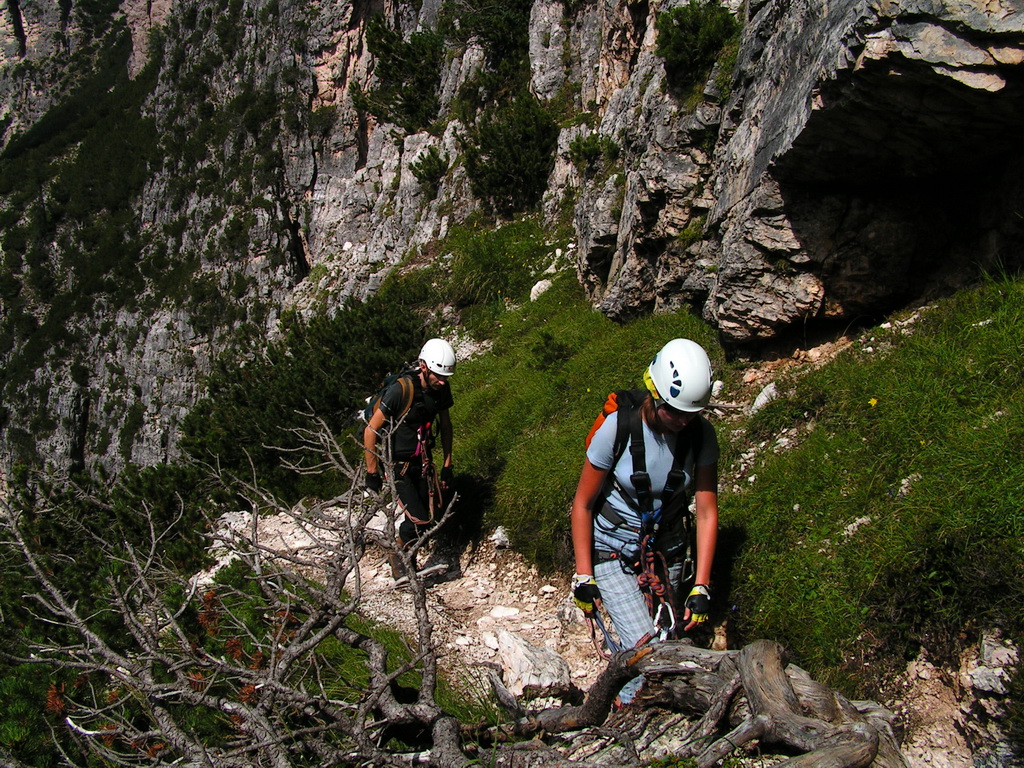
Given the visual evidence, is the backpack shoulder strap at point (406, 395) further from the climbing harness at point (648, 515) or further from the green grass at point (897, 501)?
the green grass at point (897, 501)

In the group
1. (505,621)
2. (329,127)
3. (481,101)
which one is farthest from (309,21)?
(505,621)

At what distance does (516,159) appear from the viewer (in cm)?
1328

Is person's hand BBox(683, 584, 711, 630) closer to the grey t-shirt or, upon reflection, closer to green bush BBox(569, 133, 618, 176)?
the grey t-shirt

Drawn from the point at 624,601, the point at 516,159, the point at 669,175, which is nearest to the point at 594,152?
the point at 669,175

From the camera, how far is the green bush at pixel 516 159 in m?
13.2

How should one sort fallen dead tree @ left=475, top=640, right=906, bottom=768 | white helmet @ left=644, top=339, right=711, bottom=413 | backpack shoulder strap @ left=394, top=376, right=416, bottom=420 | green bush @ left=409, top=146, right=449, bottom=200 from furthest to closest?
1. green bush @ left=409, top=146, right=449, bottom=200
2. backpack shoulder strap @ left=394, top=376, right=416, bottom=420
3. white helmet @ left=644, top=339, right=711, bottom=413
4. fallen dead tree @ left=475, top=640, right=906, bottom=768

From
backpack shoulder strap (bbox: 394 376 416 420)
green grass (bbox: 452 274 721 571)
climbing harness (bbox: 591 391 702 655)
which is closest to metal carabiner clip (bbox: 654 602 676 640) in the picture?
climbing harness (bbox: 591 391 702 655)

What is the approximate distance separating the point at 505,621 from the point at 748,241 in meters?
3.47

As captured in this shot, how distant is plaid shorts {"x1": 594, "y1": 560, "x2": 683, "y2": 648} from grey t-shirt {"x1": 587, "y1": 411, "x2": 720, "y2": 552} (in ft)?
0.33

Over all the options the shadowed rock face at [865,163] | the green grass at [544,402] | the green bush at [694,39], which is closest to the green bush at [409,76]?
the green grass at [544,402]

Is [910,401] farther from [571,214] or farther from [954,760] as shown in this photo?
[571,214]

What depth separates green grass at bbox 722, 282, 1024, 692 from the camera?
8.52 feet

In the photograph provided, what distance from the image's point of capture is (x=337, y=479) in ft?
22.9

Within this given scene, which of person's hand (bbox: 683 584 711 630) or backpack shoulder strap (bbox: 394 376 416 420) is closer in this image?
person's hand (bbox: 683 584 711 630)
